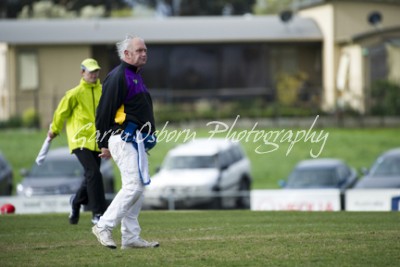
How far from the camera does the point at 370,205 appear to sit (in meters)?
19.0

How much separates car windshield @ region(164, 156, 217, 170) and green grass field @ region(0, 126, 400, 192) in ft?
20.3

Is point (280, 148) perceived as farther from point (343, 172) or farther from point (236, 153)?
point (343, 172)

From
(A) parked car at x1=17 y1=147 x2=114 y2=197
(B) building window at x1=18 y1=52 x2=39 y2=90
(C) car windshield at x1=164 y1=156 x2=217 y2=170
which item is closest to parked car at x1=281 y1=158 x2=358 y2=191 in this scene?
(C) car windshield at x1=164 y1=156 x2=217 y2=170

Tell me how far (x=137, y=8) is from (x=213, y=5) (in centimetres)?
479

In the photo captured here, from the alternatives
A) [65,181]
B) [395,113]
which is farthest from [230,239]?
[395,113]

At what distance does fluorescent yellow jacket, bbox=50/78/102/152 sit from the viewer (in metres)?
11.7

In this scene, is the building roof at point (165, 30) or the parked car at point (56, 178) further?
the building roof at point (165, 30)

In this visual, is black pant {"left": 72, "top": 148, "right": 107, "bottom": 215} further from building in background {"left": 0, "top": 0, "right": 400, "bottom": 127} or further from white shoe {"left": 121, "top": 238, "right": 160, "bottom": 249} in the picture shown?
building in background {"left": 0, "top": 0, "right": 400, "bottom": 127}

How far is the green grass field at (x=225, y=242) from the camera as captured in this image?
8359 mm

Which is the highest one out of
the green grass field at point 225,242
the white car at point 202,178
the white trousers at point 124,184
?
the white trousers at point 124,184

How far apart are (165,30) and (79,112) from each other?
28523 mm

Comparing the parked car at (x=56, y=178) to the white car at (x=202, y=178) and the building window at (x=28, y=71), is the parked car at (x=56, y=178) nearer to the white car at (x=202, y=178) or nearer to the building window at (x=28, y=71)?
the white car at (x=202, y=178)

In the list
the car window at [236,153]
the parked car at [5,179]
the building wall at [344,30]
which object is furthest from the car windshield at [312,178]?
the building wall at [344,30]

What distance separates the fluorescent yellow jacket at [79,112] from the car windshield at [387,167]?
1167 cm
